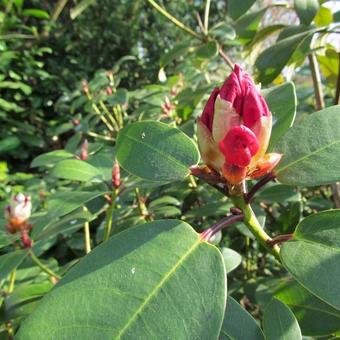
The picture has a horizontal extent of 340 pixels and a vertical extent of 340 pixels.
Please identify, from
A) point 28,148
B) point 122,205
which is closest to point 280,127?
point 122,205

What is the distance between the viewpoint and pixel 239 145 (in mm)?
532

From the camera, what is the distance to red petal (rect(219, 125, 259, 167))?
1.72 feet

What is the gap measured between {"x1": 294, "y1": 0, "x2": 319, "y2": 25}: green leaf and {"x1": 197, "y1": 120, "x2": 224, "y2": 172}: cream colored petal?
0.70 meters

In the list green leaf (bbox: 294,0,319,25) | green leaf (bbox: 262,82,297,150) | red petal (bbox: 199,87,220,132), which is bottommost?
green leaf (bbox: 262,82,297,150)

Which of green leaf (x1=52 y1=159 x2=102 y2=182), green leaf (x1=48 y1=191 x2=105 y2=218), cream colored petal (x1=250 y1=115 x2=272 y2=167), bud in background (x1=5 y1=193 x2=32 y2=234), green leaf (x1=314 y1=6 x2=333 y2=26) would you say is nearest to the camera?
cream colored petal (x1=250 y1=115 x2=272 y2=167)

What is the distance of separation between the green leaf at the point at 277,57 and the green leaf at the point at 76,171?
1.64 feet

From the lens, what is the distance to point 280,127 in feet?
2.25

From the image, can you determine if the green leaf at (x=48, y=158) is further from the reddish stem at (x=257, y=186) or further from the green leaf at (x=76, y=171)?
the reddish stem at (x=257, y=186)

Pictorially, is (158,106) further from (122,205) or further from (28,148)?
(28,148)

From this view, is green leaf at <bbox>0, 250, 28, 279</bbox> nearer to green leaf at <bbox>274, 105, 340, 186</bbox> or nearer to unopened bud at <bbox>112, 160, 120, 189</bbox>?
unopened bud at <bbox>112, 160, 120, 189</bbox>

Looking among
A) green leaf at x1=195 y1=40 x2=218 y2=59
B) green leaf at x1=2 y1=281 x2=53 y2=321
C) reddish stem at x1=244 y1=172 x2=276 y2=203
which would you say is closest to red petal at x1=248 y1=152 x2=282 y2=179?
reddish stem at x1=244 y1=172 x2=276 y2=203

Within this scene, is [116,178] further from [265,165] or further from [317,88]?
[317,88]

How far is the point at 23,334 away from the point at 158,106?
134cm

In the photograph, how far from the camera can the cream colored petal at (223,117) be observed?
21.3 inches
